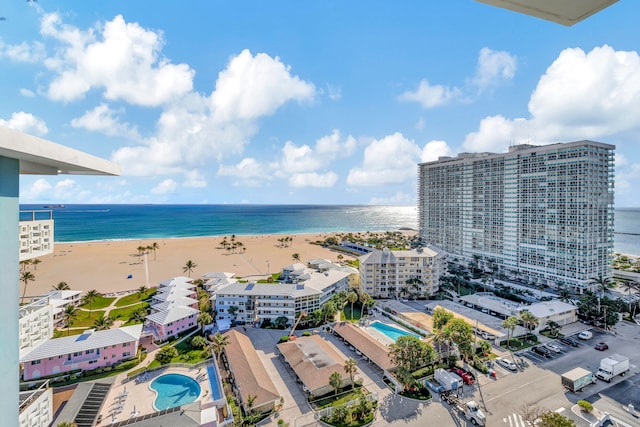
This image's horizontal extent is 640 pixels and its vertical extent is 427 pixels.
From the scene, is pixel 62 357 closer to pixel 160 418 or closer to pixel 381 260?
pixel 160 418

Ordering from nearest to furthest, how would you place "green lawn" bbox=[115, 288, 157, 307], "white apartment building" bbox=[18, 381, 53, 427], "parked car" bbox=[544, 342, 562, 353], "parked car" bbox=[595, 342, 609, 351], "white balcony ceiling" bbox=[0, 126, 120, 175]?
1. "white balcony ceiling" bbox=[0, 126, 120, 175]
2. "white apartment building" bbox=[18, 381, 53, 427]
3. "parked car" bbox=[544, 342, 562, 353]
4. "parked car" bbox=[595, 342, 609, 351]
5. "green lawn" bbox=[115, 288, 157, 307]

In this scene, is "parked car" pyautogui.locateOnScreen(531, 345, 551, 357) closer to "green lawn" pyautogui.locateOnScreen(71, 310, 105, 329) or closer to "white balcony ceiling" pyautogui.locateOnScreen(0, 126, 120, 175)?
"white balcony ceiling" pyautogui.locateOnScreen(0, 126, 120, 175)

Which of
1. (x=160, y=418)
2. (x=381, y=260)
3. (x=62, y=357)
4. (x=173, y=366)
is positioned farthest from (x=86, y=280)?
(x=381, y=260)

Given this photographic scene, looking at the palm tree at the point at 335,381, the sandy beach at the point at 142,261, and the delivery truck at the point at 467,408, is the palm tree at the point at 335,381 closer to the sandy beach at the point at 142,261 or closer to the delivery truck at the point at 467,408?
the delivery truck at the point at 467,408

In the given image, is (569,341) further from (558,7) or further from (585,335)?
(558,7)

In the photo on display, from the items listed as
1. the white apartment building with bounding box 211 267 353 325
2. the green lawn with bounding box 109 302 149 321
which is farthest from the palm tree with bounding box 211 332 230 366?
the green lawn with bounding box 109 302 149 321

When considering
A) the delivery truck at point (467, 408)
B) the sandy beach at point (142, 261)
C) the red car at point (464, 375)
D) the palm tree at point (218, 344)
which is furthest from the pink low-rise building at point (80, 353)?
the red car at point (464, 375)

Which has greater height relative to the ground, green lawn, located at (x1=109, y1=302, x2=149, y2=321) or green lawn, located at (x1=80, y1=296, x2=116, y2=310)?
green lawn, located at (x1=80, y1=296, x2=116, y2=310)
